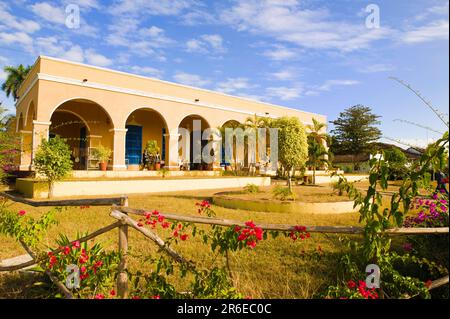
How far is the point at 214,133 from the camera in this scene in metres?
19.8

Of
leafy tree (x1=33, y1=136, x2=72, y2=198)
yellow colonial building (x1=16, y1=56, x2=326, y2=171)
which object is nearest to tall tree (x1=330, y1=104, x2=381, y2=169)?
yellow colonial building (x1=16, y1=56, x2=326, y2=171)

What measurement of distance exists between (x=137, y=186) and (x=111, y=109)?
16.2ft

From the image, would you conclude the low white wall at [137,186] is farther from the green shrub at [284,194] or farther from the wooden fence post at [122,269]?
the wooden fence post at [122,269]

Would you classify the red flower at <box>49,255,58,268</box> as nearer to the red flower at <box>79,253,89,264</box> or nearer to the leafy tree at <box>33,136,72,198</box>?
the red flower at <box>79,253,89,264</box>

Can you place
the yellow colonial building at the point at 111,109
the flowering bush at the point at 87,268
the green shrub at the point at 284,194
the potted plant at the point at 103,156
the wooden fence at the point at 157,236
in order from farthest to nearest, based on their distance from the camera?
the potted plant at the point at 103,156, the yellow colonial building at the point at 111,109, the green shrub at the point at 284,194, the flowering bush at the point at 87,268, the wooden fence at the point at 157,236

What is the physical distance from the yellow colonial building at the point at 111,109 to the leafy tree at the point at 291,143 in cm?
775

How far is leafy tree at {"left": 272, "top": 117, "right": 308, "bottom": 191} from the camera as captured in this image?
9.80m

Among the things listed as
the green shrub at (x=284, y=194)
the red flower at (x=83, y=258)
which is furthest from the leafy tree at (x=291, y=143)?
the red flower at (x=83, y=258)

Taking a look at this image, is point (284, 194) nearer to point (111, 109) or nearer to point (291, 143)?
point (291, 143)

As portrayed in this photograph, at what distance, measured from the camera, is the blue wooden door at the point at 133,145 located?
18.6 meters
